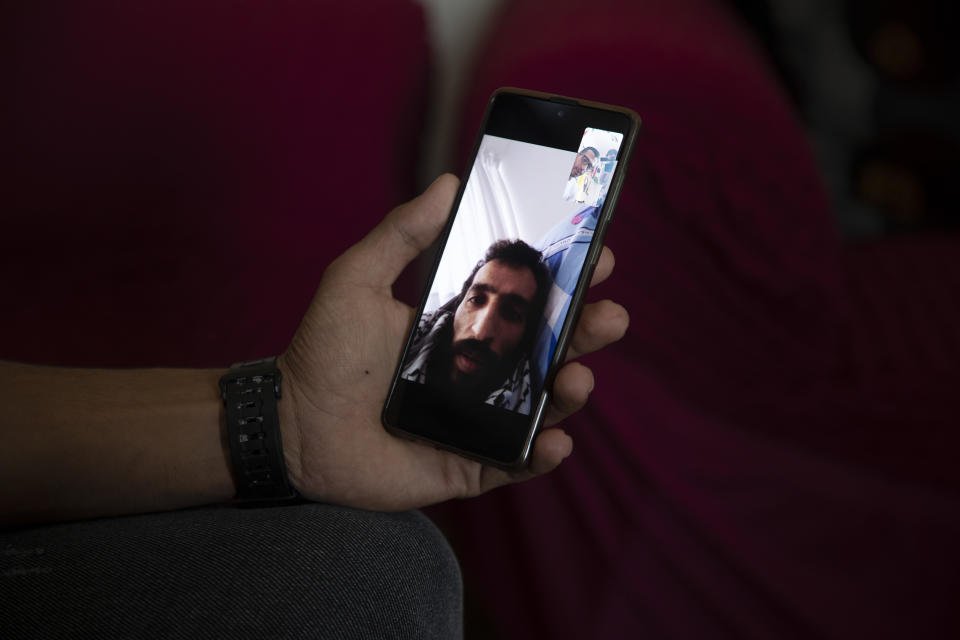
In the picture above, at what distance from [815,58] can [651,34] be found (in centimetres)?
42

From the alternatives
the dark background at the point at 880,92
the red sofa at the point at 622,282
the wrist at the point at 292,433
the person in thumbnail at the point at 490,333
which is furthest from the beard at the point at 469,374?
the dark background at the point at 880,92

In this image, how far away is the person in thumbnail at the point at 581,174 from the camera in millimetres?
562

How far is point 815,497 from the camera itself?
769 millimetres

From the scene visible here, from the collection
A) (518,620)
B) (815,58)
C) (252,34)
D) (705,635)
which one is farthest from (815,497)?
(252,34)

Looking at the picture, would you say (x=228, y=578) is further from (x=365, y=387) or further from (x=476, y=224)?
(x=476, y=224)

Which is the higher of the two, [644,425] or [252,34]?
[252,34]

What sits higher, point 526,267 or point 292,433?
point 526,267

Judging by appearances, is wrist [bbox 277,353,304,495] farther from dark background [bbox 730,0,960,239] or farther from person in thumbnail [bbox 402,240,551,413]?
dark background [bbox 730,0,960,239]

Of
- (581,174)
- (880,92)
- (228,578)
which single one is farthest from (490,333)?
(880,92)

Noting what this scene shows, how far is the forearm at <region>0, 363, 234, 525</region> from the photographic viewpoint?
1.72 feet

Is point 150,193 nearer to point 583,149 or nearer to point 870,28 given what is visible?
point 583,149

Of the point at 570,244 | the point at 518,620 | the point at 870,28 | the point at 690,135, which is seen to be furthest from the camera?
the point at 870,28

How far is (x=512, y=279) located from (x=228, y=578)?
12.0 inches

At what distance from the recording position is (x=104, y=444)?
1.79 feet
